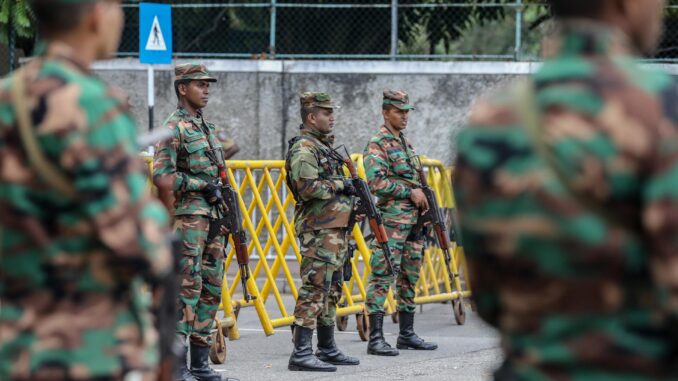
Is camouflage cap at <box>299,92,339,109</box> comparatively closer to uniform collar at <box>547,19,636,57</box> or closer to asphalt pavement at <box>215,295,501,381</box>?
asphalt pavement at <box>215,295,501,381</box>

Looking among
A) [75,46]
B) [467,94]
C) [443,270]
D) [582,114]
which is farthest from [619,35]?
[467,94]

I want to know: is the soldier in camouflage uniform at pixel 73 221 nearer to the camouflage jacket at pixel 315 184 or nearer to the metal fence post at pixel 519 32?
the camouflage jacket at pixel 315 184

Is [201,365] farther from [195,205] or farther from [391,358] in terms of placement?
[391,358]

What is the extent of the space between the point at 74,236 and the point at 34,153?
22 centimetres

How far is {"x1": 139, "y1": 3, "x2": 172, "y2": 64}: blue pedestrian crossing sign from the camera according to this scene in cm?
1330

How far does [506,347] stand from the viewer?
9.53 feet

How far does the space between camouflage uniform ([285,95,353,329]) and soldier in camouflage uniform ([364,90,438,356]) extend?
922mm

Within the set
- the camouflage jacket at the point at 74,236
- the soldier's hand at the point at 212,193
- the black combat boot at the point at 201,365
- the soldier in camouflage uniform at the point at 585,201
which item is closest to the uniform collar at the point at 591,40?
the soldier in camouflage uniform at the point at 585,201

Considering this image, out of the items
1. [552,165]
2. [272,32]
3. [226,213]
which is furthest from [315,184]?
[272,32]

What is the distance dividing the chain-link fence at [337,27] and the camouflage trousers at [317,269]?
7.14 m

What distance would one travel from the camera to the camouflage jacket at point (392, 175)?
10281 mm

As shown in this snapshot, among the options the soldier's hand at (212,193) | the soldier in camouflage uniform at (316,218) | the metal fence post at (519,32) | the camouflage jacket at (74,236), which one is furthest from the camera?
the metal fence post at (519,32)

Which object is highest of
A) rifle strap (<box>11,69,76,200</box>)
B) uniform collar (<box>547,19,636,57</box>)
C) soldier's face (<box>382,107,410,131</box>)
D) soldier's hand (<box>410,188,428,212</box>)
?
uniform collar (<box>547,19,636,57</box>)

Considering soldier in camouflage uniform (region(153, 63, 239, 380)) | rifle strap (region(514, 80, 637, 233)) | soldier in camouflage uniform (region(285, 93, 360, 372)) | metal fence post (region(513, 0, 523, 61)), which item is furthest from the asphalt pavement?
rifle strap (region(514, 80, 637, 233))
